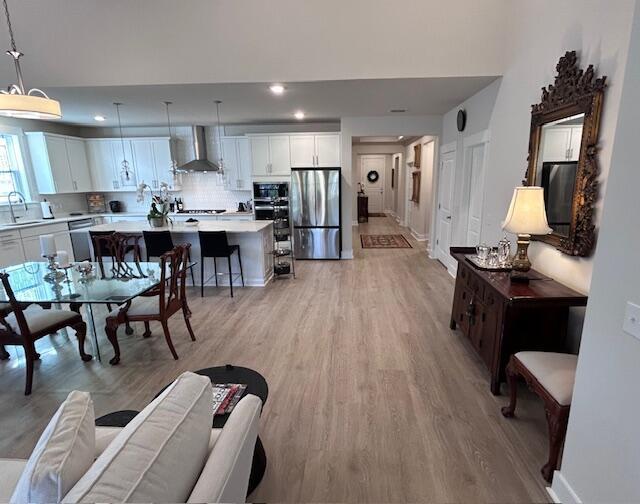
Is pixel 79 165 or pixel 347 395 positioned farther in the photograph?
pixel 79 165

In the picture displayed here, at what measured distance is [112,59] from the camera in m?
3.60

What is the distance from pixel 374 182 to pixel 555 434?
38.4 ft

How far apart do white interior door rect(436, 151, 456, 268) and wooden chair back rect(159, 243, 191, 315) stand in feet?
13.2

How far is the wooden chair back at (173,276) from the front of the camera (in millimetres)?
2807

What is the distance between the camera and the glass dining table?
254cm

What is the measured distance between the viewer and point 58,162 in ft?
20.0

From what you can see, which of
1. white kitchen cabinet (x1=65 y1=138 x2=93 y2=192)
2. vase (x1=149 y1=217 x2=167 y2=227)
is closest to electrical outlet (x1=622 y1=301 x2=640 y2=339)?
vase (x1=149 y1=217 x2=167 y2=227)

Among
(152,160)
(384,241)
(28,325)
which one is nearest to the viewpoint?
(28,325)

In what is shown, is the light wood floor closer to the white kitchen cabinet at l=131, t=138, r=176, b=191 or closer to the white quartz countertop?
the white quartz countertop

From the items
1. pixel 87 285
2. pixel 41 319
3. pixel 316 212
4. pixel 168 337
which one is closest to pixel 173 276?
pixel 168 337

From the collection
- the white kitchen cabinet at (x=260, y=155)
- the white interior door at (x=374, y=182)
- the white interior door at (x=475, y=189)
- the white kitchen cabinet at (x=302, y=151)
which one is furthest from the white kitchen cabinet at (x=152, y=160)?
the white interior door at (x=374, y=182)

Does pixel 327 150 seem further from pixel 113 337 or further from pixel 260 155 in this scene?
pixel 113 337

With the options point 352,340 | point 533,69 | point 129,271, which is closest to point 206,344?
point 129,271

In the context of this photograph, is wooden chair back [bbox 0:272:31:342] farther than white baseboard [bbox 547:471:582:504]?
Yes
